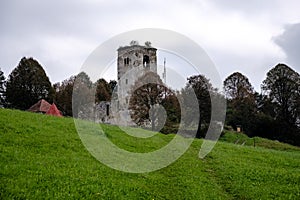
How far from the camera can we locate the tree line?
6122 centimetres

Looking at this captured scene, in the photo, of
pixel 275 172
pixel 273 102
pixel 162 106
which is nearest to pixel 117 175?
pixel 275 172

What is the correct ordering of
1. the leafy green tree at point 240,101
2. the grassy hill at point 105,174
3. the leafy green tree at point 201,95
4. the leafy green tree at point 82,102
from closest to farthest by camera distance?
1. the grassy hill at point 105,174
2. the leafy green tree at point 201,95
3. the leafy green tree at point 82,102
4. the leafy green tree at point 240,101

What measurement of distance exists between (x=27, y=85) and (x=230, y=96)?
161 ft

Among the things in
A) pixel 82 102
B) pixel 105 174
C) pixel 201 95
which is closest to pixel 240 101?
pixel 201 95

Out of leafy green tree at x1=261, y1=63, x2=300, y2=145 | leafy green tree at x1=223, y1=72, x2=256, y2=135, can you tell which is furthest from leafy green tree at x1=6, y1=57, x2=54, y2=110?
leafy green tree at x1=261, y1=63, x2=300, y2=145

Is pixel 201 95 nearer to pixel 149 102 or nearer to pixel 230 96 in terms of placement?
pixel 149 102

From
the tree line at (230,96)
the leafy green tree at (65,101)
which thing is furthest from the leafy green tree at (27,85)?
the leafy green tree at (65,101)

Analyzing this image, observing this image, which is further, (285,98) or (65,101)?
(65,101)

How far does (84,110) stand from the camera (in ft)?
237

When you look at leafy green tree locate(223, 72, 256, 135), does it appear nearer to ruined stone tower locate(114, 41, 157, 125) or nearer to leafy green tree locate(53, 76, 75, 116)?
ruined stone tower locate(114, 41, 157, 125)

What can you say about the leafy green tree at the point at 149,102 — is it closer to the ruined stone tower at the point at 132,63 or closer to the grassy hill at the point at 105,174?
the ruined stone tower at the point at 132,63

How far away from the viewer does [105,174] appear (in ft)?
57.9

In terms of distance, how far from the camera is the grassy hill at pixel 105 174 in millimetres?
14367

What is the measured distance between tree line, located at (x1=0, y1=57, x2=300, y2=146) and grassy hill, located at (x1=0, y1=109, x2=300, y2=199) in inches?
1218
